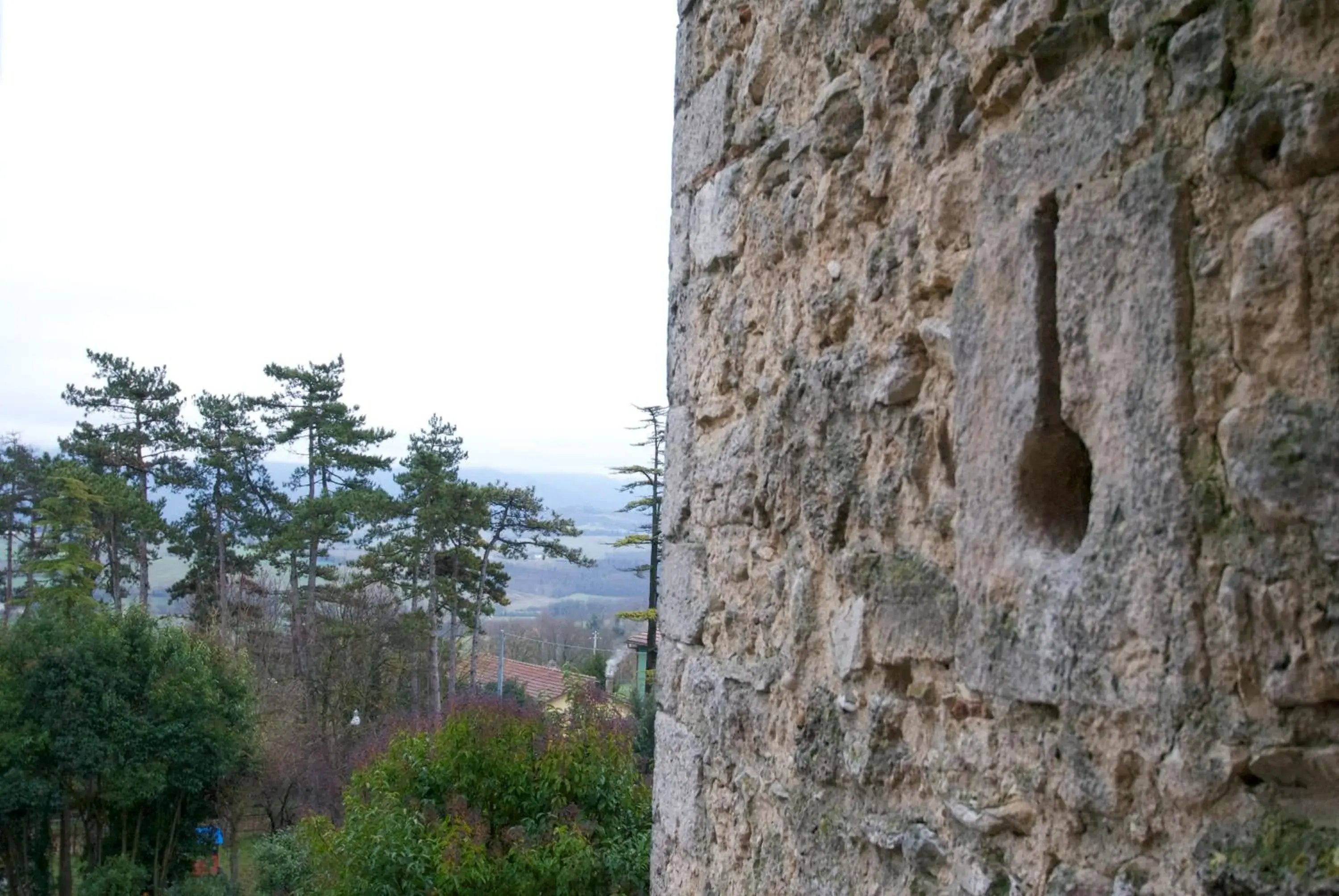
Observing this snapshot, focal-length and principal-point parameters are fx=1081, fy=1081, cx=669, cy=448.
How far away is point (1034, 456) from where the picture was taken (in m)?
1.25

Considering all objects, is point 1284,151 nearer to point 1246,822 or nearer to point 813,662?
point 1246,822

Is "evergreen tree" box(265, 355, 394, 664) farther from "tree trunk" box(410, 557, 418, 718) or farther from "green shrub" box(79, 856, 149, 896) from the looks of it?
"green shrub" box(79, 856, 149, 896)

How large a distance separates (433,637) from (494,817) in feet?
46.3

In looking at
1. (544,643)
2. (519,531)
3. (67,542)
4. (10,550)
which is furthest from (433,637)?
(10,550)

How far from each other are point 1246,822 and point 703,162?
5.52 ft

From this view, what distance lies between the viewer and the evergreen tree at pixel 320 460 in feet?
69.5

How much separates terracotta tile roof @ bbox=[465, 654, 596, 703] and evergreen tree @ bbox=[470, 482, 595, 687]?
118 cm

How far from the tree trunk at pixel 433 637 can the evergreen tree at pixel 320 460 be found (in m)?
1.68

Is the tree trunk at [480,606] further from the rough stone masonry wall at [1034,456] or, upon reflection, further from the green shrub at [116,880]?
the rough stone masonry wall at [1034,456]

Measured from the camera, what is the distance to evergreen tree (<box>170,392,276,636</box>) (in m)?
22.6

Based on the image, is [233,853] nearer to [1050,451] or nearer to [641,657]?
[641,657]

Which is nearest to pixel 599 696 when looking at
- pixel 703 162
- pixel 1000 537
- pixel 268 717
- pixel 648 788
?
pixel 648 788

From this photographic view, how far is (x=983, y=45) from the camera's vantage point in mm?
1369

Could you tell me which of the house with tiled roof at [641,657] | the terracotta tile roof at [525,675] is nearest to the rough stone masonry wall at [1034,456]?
the house with tiled roof at [641,657]
